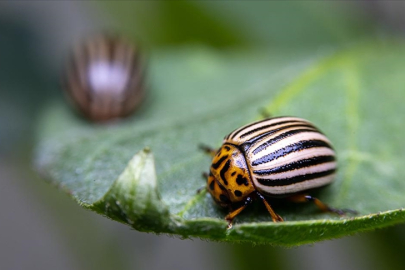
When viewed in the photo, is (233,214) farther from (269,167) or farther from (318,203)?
(318,203)

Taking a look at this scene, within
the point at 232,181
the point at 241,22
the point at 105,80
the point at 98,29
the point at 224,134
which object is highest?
the point at 241,22

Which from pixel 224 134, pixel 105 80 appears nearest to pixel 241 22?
pixel 105 80

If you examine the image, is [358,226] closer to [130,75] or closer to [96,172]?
[96,172]

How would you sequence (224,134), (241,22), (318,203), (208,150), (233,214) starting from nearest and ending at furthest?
(233,214), (318,203), (208,150), (224,134), (241,22)

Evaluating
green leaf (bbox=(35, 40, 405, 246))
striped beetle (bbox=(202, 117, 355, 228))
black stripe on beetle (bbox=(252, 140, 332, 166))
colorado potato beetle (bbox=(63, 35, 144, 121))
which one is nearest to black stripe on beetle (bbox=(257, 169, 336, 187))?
striped beetle (bbox=(202, 117, 355, 228))

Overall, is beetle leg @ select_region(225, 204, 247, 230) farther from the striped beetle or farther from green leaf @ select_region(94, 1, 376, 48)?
green leaf @ select_region(94, 1, 376, 48)

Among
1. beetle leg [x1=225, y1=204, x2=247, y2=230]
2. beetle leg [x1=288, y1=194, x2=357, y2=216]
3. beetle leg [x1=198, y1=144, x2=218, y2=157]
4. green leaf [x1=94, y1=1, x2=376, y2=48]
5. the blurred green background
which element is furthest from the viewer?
green leaf [x1=94, y1=1, x2=376, y2=48]
